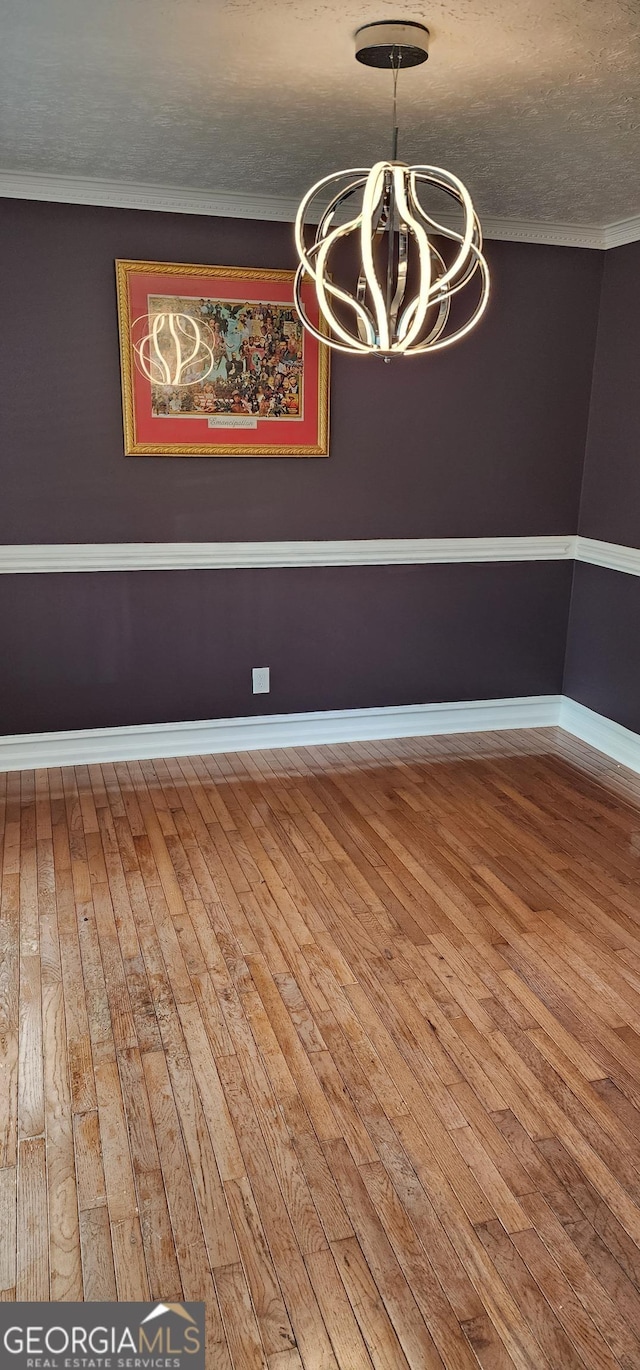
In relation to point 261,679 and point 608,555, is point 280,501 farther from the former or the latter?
point 608,555

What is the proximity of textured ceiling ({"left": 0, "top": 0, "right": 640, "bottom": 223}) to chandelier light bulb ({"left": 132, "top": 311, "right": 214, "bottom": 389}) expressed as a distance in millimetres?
517

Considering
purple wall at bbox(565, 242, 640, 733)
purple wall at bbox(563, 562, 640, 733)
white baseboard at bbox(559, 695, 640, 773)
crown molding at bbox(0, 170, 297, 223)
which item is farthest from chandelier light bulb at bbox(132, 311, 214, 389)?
white baseboard at bbox(559, 695, 640, 773)

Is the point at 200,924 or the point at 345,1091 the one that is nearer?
the point at 345,1091

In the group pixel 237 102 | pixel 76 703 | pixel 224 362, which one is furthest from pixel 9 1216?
pixel 224 362

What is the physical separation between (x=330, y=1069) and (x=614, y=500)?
311 centimetres

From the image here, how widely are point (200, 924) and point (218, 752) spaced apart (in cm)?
153

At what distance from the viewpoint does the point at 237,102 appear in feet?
9.09

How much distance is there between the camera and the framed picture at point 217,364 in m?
3.90

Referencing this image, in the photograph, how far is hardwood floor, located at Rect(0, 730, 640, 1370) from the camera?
176 centimetres

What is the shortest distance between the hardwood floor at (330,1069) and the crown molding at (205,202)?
94.9 inches

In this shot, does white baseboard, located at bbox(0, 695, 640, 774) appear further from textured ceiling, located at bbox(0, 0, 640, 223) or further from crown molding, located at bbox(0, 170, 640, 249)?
textured ceiling, located at bbox(0, 0, 640, 223)

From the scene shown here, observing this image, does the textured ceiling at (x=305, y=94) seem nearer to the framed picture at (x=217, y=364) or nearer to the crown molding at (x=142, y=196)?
the crown molding at (x=142, y=196)

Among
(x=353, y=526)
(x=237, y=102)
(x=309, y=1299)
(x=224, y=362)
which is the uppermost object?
(x=237, y=102)

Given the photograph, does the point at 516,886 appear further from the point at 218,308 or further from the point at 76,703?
the point at 218,308
